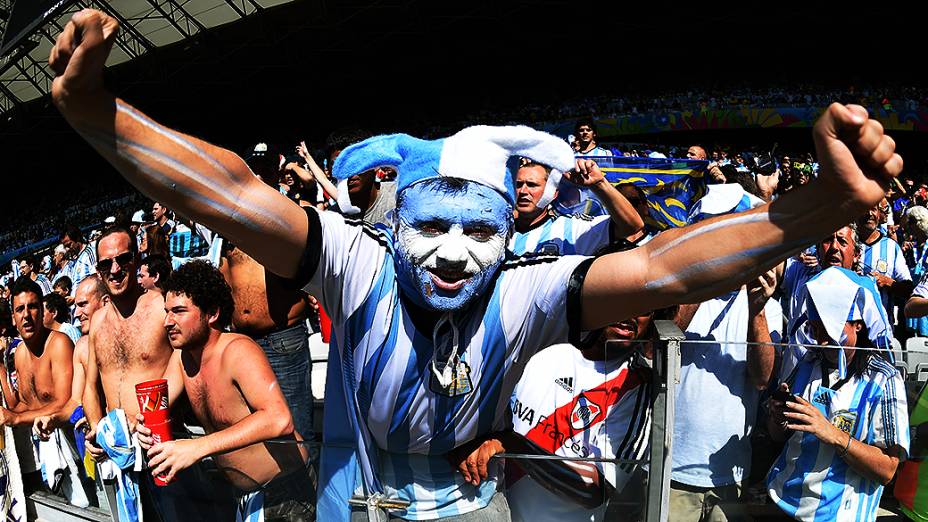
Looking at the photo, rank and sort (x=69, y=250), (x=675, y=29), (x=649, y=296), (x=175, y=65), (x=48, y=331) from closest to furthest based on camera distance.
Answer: (x=649, y=296) → (x=48, y=331) → (x=69, y=250) → (x=175, y=65) → (x=675, y=29)

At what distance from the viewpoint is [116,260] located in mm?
4227

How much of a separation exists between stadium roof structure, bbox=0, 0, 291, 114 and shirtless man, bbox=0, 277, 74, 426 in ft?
55.7

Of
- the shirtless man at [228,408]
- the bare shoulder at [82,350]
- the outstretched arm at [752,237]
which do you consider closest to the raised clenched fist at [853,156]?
the outstretched arm at [752,237]

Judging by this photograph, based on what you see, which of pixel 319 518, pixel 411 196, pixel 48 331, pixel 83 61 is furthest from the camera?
pixel 48 331

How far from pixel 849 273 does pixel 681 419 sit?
1533 millimetres

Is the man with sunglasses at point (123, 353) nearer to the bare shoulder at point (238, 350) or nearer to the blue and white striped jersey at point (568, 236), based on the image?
the bare shoulder at point (238, 350)

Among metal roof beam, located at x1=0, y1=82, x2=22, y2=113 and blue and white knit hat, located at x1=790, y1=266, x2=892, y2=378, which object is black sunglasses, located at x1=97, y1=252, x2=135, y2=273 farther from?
metal roof beam, located at x1=0, y1=82, x2=22, y2=113

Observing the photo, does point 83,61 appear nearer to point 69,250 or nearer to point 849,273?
point 849,273

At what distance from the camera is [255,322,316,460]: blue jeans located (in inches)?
170

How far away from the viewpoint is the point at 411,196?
2.01 metres

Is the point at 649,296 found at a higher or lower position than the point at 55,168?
lower

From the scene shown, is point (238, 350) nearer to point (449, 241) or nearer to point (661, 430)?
point (449, 241)

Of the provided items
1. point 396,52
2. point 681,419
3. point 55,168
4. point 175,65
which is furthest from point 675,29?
point 681,419

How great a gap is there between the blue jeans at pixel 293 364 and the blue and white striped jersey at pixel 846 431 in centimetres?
258
